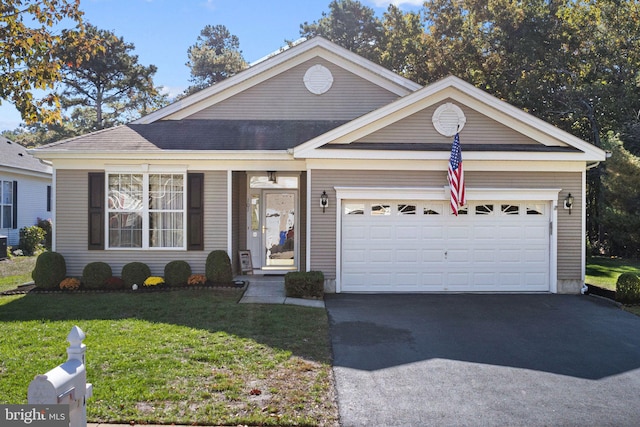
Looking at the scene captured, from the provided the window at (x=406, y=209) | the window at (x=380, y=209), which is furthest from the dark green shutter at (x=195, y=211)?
the window at (x=406, y=209)

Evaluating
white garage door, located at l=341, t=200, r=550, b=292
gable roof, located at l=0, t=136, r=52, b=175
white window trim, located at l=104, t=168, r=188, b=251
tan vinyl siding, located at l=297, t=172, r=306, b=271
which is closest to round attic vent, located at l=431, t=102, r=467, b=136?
white garage door, located at l=341, t=200, r=550, b=292

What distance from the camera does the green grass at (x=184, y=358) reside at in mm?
4984

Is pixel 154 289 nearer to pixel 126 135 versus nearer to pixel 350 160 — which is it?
pixel 126 135

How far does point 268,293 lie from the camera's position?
11156 millimetres

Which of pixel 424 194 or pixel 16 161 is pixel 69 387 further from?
pixel 16 161

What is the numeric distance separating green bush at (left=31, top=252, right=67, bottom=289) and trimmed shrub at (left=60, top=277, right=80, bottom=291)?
19 centimetres

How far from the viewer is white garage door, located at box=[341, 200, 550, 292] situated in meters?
11.7

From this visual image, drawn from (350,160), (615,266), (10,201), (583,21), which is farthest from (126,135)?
(583,21)

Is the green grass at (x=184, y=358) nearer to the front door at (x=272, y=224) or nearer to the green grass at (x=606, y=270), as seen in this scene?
the front door at (x=272, y=224)

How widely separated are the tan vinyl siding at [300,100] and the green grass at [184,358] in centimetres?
650

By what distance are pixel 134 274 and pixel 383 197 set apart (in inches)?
237

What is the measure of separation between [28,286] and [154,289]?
3087 millimetres

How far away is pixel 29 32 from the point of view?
6.85 m

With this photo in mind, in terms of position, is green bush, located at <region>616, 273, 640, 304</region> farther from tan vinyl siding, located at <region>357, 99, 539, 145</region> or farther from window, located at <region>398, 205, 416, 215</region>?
window, located at <region>398, 205, 416, 215</region>
